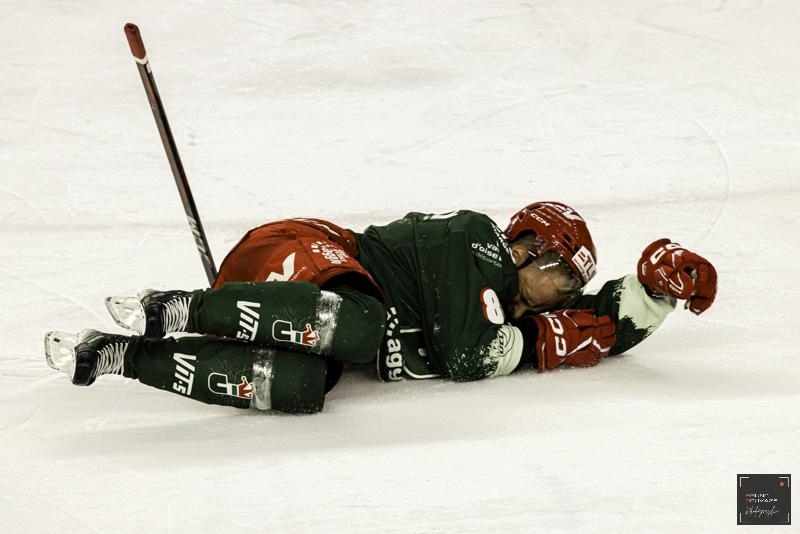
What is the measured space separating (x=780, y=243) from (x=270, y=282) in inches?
79.0

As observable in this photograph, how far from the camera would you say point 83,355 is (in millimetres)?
2494

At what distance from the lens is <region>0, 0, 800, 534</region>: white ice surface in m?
2.20

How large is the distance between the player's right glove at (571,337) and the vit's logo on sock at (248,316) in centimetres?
73

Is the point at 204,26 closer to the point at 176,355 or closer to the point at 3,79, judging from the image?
the point at 3,79

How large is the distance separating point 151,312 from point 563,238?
1.07 meters

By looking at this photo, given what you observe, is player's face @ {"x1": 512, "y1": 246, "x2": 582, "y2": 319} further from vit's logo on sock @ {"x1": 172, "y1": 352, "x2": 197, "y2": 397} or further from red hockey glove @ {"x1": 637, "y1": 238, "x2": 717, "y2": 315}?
vit's logo on sock @ {"x1": 172, "y1": 352, "x2": 197, "y2": 397}

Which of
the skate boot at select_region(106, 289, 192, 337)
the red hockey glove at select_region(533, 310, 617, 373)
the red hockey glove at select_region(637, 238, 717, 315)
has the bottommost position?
the red hockey glove at select_region(533, 310, 617, 373)

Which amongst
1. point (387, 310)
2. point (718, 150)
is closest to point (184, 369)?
point (387, 310)

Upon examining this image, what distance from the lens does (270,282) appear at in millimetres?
2582

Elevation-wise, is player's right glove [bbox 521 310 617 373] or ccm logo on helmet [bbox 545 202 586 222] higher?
ccm logo on helmet [bbox 545 202 586 222]

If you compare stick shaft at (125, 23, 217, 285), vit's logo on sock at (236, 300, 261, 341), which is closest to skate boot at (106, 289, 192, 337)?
vit's logo on sock at (236, 300, 261, 341)
